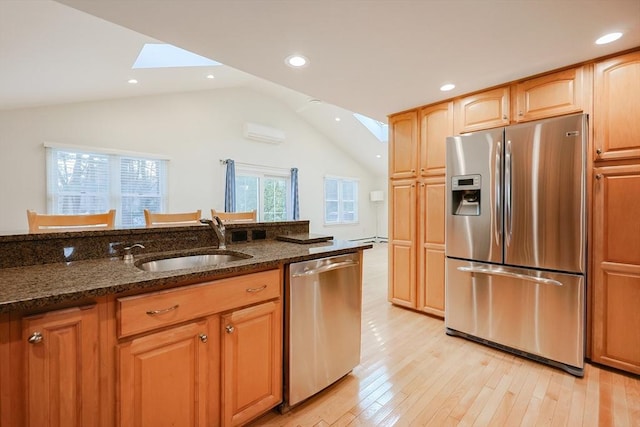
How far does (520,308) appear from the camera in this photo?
2.22 metres

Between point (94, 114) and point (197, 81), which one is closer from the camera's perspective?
point (94, 114)

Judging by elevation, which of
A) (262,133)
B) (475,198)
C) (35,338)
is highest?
(262,133)

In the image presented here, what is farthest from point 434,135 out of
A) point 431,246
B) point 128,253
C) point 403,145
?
point 128,253

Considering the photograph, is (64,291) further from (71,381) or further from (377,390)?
(377,390)

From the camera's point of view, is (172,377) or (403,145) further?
(403,145)

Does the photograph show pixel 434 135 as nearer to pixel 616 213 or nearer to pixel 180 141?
pixel 616 213

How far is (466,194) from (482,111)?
77 cm

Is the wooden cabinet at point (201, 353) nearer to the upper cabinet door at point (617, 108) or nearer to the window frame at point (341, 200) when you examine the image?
the upper cabinet door at point (617, 108)

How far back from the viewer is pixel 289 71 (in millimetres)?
2271

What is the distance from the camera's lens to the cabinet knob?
924 mm

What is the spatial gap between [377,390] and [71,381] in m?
1.62

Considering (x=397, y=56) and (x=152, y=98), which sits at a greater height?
(x=152, y=98)

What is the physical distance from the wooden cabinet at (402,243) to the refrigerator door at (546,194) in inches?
39.2

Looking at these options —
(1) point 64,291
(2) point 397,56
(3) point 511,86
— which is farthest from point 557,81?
(1) point 64,291
